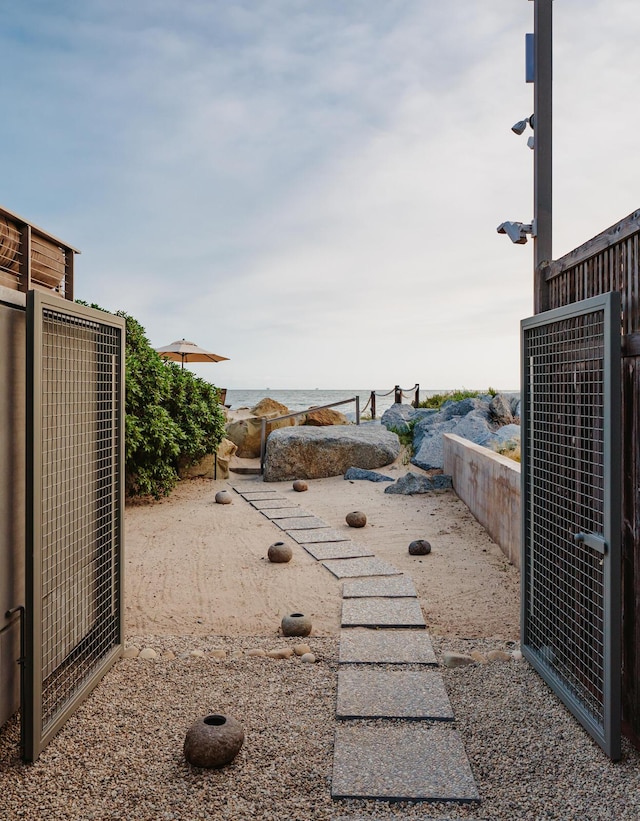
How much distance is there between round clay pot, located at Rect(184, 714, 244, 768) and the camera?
7.06 feet

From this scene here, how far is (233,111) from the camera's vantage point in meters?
7.73

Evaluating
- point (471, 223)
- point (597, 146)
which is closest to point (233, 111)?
point (471, 223)

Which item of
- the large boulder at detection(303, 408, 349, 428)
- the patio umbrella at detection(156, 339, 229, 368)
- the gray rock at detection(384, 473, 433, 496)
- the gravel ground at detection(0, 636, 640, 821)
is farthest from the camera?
the patio umbrella at detection(156, 339, 229, 368)

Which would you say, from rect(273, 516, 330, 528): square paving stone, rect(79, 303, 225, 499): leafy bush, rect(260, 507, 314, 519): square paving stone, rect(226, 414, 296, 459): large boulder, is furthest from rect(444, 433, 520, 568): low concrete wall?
rect(226, 414, 296, 459): large boulder

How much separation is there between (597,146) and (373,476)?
18.6ft

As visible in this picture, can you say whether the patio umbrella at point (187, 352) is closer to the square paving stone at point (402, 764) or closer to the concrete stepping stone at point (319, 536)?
the concrete stepping stone at point (319, 536)

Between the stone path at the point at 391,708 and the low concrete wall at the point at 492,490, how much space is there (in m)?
1.27

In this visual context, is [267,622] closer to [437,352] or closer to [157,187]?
[157,187]

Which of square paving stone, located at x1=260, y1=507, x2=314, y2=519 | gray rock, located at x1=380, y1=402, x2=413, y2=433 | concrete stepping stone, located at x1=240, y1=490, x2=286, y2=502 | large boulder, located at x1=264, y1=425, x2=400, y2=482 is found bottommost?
square paving stone, located at x1=260, y1=507, x2=314, y2=519

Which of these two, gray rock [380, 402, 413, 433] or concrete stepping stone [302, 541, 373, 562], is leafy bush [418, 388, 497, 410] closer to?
gray rock [380, 402, 413, 433]

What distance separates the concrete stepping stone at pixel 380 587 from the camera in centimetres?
429

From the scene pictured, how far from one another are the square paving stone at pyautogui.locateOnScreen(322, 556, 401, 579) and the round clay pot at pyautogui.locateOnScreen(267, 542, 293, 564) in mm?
342

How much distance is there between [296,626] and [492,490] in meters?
3.18

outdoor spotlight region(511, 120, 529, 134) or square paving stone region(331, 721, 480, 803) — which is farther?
outdoor spotlight region(511, 120, 529, 134)
